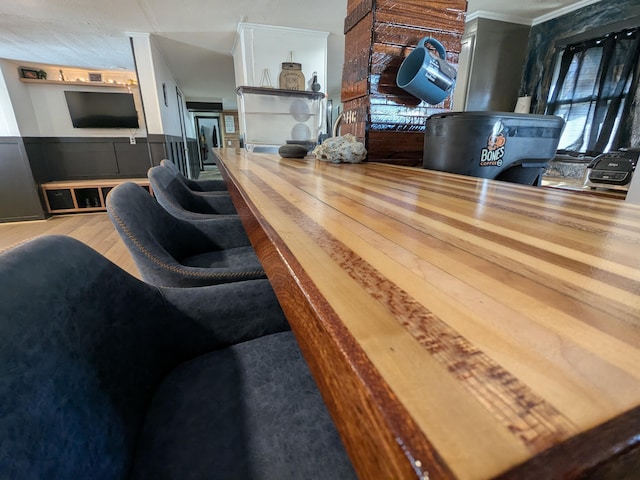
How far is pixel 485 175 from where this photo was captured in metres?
1.22

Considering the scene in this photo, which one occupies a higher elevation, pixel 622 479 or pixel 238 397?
pixel 622 479

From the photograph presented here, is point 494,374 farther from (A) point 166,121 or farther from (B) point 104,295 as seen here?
(A) point 166,121

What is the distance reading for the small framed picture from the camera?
4781mm

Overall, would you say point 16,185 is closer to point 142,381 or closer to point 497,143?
point 142,381

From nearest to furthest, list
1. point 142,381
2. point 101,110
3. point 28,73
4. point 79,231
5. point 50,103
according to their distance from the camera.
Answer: point 142,381, point 79,231, point 28,73, point 50,103, point 101,110

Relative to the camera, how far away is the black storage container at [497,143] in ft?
3.78

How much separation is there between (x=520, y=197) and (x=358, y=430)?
0.75 meters

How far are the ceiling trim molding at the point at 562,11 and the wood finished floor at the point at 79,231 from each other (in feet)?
19.0

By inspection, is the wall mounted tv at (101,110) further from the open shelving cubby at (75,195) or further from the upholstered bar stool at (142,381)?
the upholstered bar stool at (142,381)

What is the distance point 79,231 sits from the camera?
13.6 feet

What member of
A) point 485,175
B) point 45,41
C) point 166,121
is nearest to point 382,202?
point 485,175

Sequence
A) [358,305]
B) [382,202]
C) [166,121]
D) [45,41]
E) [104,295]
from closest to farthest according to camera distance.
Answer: [358,305] < [104,295] < [382,202] < [45,41] < [166,121]

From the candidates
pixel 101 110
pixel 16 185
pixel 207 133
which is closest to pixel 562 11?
pixel 101 110

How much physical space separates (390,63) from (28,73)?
20.5 ft
